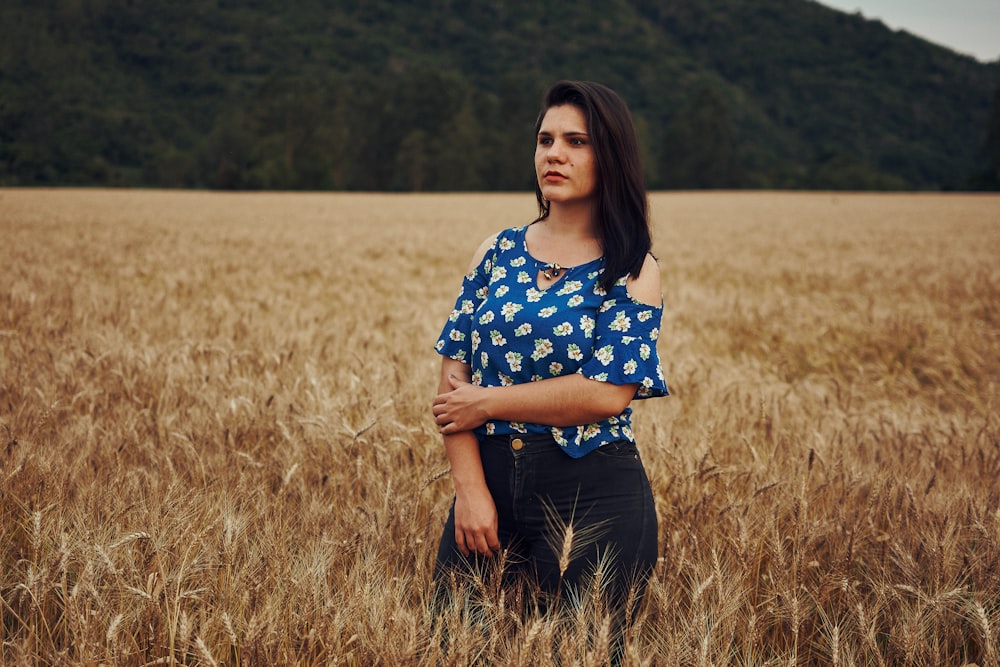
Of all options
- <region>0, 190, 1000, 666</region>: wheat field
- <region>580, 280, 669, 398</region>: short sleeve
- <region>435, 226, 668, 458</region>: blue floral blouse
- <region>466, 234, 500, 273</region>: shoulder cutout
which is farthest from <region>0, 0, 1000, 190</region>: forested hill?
<region>580, 280, 669, 398</region>: short sleeve

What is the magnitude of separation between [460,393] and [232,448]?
1.16m

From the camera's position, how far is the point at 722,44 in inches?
5536

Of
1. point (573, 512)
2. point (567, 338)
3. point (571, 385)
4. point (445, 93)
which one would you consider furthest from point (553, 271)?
point (445, 93)

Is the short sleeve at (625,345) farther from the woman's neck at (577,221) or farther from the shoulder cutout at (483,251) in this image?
the shoulder cutout at (483,251)

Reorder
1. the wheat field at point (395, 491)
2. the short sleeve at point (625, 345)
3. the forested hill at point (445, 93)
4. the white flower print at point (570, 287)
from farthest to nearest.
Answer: the forested hill at point (445, 93)
the white flower print at point (570, 287)
the short sleeve at point (625, 345)
the wheat field at point (395, 491)

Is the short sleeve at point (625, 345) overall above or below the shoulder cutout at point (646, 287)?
below

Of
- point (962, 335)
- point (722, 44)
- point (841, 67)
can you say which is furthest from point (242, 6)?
point (962, 335)

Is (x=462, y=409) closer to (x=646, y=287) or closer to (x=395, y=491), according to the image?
(x=646, y=287)

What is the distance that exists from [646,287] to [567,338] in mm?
222

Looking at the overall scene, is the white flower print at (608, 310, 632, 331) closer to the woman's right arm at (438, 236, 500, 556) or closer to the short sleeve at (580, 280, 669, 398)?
the short sleeve at (580, 280, 669, 398)

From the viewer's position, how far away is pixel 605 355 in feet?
5.56

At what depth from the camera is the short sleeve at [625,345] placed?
1.67m

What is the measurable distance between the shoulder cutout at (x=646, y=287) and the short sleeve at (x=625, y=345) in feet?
0.04

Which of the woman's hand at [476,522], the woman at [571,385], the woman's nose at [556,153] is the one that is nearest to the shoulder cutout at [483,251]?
the woman at [571,385]
